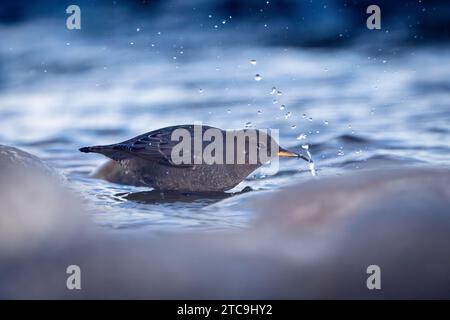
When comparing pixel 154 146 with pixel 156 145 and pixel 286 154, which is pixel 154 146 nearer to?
pixel 156 145

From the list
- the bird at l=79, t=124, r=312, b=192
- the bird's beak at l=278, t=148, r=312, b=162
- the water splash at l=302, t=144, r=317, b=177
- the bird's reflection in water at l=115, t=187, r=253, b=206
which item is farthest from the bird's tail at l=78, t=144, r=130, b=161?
the water splash at l=302, t=144, r=317, b=177

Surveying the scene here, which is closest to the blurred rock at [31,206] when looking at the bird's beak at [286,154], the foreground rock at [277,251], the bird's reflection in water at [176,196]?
the foreground rock at [277,251]

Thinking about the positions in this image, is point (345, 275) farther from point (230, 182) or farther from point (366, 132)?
point (366, 132)

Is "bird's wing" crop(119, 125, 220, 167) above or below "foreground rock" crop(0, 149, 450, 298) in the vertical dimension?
above

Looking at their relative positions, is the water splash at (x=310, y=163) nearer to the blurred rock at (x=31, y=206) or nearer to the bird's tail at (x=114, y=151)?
the bird's tail at (x=114, y=151)

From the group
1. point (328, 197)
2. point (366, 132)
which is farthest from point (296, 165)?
point (328, 197)

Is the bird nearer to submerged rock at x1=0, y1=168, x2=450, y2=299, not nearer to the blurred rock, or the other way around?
the blurred rock
